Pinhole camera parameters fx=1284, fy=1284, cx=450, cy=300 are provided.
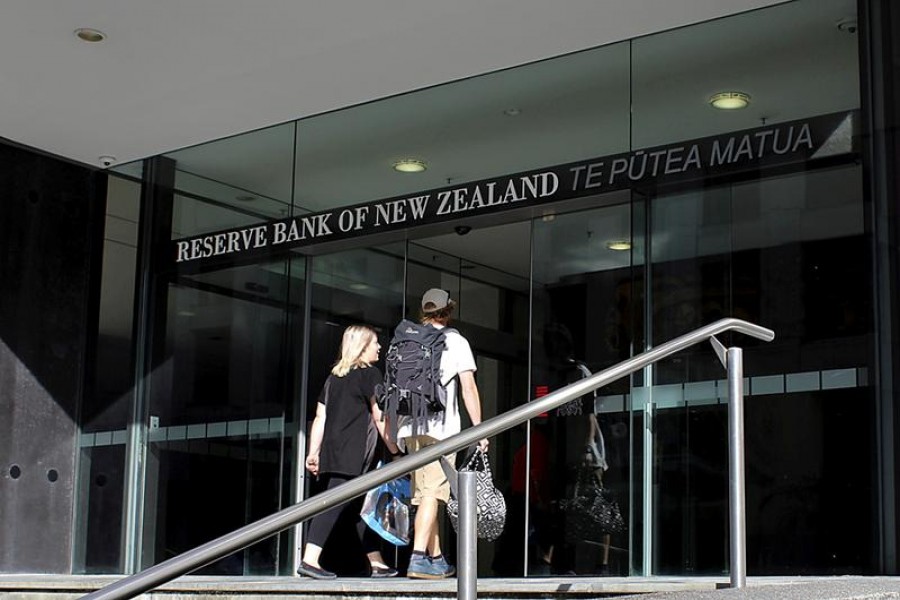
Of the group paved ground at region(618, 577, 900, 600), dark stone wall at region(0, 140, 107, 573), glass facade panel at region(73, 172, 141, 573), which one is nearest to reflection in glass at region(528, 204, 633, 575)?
paved ground at region(618, 577, 900, 600)

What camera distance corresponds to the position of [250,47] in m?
8.93

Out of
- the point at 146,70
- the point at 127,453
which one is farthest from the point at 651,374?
the point at 127,453

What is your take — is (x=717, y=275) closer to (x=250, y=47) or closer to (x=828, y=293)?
(x=828, y=293)

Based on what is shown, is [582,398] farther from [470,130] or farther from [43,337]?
[43,337]

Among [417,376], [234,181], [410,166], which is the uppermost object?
[234,181]

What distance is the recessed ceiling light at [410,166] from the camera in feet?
32.5

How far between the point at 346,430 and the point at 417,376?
83cm

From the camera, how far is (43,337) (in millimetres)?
11625

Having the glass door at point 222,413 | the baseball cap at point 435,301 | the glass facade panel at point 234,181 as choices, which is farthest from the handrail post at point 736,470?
the glass facade panel at point 234,181

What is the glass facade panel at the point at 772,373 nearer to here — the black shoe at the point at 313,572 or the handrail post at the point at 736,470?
the black shoe at the point at 313,572

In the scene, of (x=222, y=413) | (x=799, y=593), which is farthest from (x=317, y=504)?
(x=222, y=413)

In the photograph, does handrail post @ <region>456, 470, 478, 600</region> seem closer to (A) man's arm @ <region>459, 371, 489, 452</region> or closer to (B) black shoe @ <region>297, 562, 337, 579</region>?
(A) man's arm @ <region>459, 371, 489, 452</region>

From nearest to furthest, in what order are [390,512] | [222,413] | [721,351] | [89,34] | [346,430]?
[721,351]
[346,430]
[89,34]
[390,512]
[222,413]

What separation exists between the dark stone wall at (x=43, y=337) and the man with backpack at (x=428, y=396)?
14.9ft
